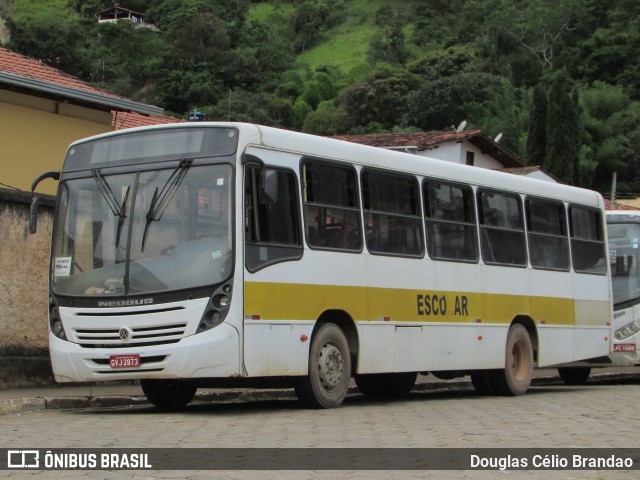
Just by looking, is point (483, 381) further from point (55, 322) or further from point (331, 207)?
point (55, 322)

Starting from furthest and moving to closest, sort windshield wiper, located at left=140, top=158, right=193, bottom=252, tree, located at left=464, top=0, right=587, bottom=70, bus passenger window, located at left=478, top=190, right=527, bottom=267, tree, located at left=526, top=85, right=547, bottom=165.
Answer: tree, located at left=464, top=0, right=587, bottom=70 < tree, located at left=526, top=85, right=547, bottom=165 < bus passenger window, located at left=478, top=190, right=527, bottom=267 < windshield wiper, located at left=140, top=158, right=193, bottom=252

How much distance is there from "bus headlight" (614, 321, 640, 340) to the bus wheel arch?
9555 millimetres

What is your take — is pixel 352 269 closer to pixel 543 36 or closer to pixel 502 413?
pixel 502 413

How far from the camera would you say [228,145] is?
11648 mm

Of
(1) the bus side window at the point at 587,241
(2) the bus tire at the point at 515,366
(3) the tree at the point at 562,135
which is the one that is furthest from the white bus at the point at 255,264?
(3) the tree at the point at 562,135

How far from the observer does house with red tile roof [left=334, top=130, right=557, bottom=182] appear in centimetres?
4231

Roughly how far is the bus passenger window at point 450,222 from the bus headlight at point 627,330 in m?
6.64

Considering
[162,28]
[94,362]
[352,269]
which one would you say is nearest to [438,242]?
[352,269]

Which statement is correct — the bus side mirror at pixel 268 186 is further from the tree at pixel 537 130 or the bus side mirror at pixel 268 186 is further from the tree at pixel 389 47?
the tree at pixel 389 47

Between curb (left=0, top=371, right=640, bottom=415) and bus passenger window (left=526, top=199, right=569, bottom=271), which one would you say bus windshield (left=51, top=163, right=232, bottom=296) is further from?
bus passenger window (left=526, top=199, right=569, bottom=271)

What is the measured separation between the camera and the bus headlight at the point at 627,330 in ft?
69.0

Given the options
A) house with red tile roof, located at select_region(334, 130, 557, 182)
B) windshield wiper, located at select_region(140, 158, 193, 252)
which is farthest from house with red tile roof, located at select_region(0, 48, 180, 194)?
house with red tile roof, located at select_region(334, 130, 557, 182)

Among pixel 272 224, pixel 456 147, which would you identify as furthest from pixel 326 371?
pixel 456 147

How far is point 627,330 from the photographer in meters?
21.1
